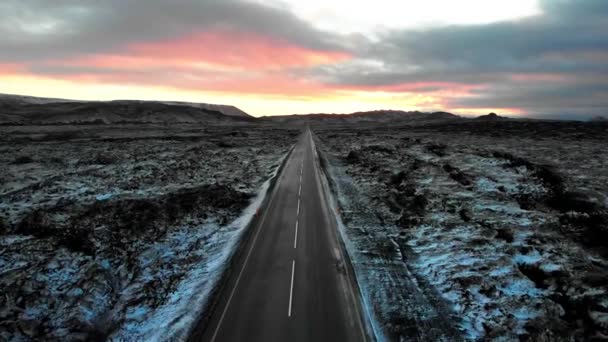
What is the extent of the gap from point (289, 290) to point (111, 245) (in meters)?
11.6

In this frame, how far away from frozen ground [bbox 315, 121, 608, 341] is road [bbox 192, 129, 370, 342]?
54.4 inches

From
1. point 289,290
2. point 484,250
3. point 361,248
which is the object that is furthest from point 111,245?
point 484,250

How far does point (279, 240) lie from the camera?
20.9 meters

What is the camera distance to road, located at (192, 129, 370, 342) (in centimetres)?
1238

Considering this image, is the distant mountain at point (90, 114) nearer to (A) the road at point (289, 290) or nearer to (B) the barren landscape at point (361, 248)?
(B) the barren landscape at point (361, 248)

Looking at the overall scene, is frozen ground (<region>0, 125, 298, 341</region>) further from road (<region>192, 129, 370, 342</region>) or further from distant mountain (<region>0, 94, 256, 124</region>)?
distant mountain (<region>0, 94, 256, 124</region>)

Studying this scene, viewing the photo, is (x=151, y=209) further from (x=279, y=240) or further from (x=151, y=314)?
(x=151, y=314)

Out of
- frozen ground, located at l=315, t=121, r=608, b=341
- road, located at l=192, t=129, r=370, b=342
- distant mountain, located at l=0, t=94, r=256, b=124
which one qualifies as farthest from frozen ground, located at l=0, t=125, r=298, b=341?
distant mountain, located at l=0, t=94, r=256, b=124

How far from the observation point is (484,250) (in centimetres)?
1930

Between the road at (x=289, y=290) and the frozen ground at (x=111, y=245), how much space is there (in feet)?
4.95

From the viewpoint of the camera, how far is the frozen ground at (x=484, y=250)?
1323cm

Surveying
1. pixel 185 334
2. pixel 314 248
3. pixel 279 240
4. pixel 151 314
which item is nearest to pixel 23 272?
pixel 151 314

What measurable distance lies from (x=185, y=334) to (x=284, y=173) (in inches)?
1184

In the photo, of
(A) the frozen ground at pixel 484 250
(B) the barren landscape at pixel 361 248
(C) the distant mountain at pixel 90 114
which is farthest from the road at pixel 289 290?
(C) the distant mountain at pixel 90 114
